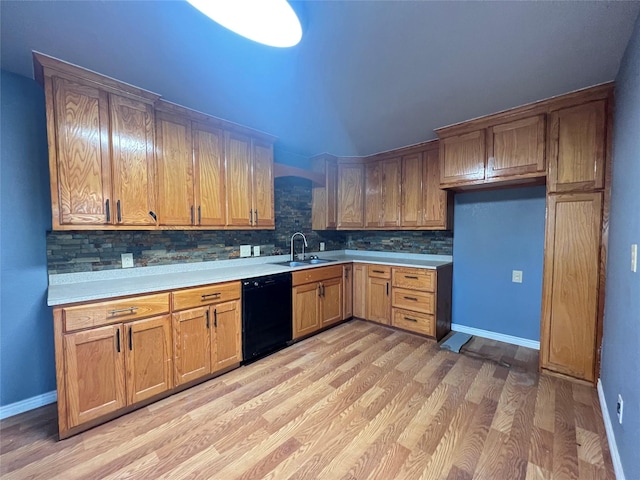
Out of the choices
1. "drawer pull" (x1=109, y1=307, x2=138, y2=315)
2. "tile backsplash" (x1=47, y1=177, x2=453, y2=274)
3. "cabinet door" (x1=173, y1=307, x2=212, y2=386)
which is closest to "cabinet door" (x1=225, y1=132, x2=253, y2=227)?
"tile backsplash" (x1=47, y1=177, x2=453, y2=274)

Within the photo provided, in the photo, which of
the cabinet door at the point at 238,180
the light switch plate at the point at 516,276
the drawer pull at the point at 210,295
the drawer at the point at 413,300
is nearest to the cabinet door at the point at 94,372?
the drawer pull at the point at 210,295

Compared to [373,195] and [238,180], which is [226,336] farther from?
[373,195]

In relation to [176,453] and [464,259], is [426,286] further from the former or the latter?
[176,453]

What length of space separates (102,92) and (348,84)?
1.75 metres

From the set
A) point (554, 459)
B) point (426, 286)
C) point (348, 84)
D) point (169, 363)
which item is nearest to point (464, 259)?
point (426, 286)

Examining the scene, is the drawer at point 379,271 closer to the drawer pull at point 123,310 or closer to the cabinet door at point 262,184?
the cabinet door at point 262,184

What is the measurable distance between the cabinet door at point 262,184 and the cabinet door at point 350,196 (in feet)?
4.16

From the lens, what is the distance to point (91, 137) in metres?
1.87

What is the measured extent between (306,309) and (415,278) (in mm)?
1320

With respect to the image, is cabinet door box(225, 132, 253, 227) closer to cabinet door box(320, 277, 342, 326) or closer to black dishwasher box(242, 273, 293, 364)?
black dishwasher box(242, 273, 293, 364)

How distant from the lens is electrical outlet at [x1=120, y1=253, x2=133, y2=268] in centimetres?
226

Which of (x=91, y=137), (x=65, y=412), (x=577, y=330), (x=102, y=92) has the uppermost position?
(x=102, y=92)

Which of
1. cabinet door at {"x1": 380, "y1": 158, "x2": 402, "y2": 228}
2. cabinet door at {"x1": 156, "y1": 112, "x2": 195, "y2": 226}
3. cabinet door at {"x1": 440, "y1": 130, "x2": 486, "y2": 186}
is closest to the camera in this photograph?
cabinet door at {"x1": 156, "y1": 112, "x2": 195, "y2": 226}

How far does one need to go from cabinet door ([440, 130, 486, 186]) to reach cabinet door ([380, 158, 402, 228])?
72 centimetres
